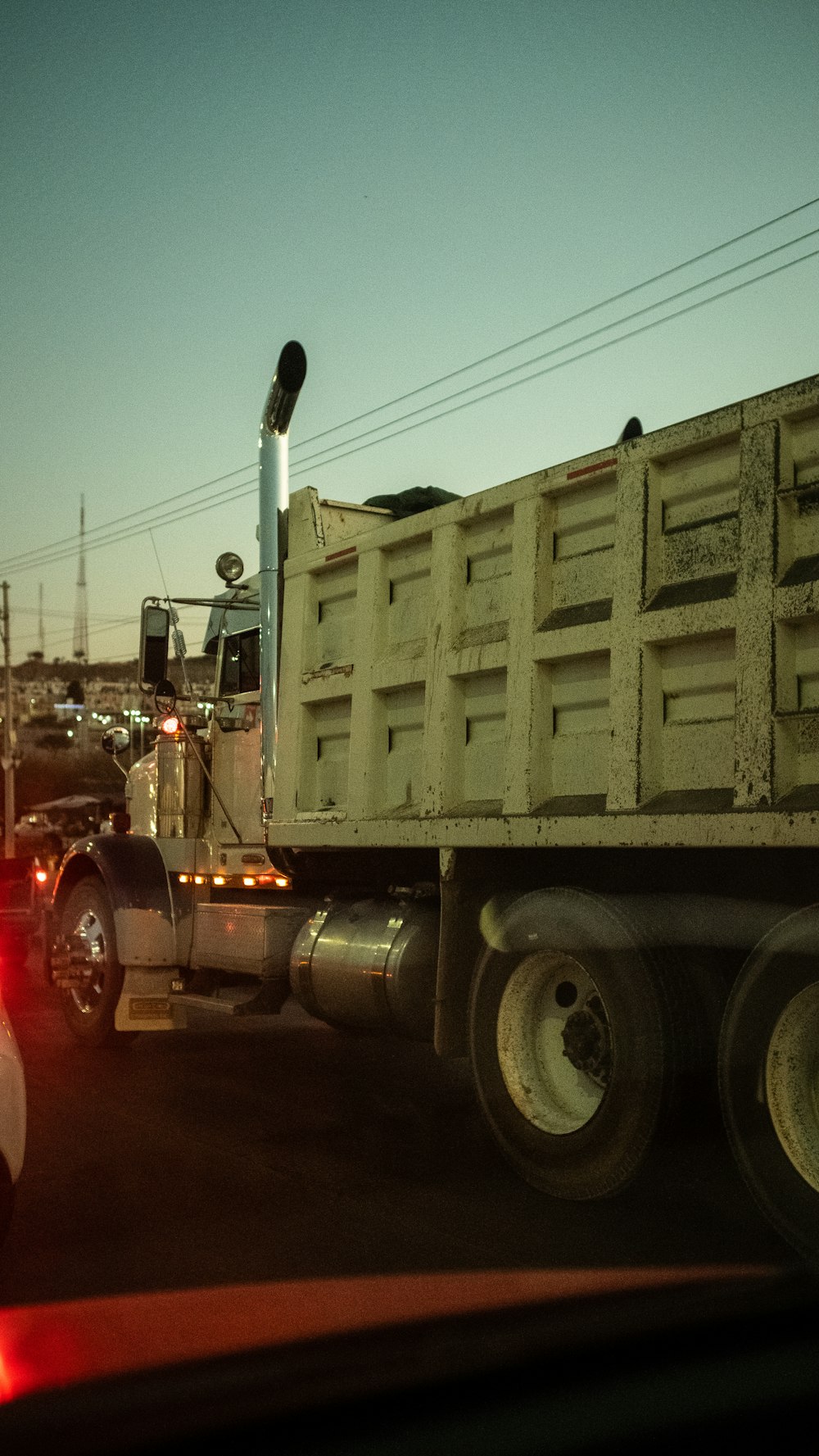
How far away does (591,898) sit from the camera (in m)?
5.49

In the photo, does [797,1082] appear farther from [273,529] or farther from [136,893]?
[136,893]

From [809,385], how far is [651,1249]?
2.92 m

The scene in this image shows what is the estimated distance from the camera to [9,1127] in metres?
4.59

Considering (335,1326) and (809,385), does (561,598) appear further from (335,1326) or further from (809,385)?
(335,1326)

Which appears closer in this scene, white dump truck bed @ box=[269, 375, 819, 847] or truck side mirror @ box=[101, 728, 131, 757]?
white dump truck bed @ box=[269, 375, 819, 847]

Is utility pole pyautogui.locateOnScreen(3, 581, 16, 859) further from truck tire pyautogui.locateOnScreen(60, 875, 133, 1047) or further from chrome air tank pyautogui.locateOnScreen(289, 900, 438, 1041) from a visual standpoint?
chrome air tank pyautogui.locateOnScreen(289, 900, 438, 1041)

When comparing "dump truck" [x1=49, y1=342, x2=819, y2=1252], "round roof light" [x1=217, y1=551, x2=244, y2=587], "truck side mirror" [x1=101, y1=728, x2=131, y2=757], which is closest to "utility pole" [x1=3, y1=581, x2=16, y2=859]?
"truck side mirror" [x1=101, y1=728, x2=131, y2=757]

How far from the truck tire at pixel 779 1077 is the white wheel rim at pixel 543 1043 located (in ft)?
3.38

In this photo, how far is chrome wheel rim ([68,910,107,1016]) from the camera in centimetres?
925

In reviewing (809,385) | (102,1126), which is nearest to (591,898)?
(809,385)

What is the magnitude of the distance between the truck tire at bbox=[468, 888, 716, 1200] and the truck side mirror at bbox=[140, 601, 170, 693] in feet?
12.5

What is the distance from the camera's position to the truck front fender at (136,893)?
29.3 feet

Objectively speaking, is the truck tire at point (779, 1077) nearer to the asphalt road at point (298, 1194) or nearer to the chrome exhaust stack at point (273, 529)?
the asphalt road at point (298, 1194)

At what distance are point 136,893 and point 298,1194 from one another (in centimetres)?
368
